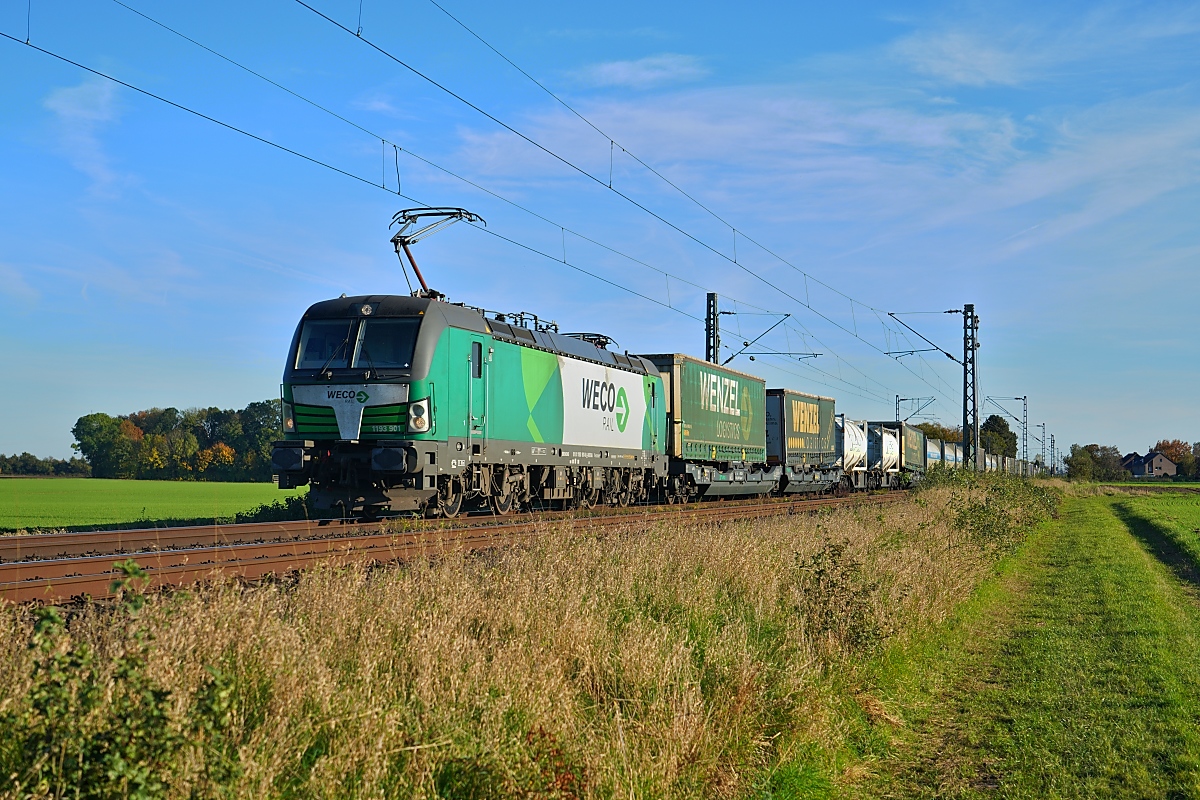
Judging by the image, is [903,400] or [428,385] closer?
[428,385]

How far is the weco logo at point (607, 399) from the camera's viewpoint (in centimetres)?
2195

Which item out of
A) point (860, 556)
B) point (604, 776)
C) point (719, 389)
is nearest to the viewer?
point (604, 776)

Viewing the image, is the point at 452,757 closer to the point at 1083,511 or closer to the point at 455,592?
the point at 455,592

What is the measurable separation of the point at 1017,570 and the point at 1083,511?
94.9ft

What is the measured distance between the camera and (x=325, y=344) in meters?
16.6

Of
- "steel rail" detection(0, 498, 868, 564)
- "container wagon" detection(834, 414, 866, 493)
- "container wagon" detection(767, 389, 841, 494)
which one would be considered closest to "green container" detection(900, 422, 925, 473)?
"container wagon" detection(834, 414, 866, 493)

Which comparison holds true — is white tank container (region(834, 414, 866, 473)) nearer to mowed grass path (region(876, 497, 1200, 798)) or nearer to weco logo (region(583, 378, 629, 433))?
weco logo (region(583, 378, 629, 433))

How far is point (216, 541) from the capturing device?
43.2 feet

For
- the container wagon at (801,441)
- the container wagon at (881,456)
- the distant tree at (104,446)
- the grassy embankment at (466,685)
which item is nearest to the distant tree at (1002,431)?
the container wagon at (881,456)

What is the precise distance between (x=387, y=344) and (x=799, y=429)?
24.9 m

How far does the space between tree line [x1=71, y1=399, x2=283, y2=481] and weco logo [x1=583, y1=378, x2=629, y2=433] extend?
44474mm

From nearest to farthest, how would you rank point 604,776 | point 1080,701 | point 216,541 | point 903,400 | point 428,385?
point 604,776 → point 1080,701 → point 216,541 → point 428,385 → point 903,400

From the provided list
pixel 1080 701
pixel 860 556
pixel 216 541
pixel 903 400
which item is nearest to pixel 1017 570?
pixel 860 556

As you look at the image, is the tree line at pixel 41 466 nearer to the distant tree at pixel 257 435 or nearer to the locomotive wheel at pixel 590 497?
the distant tree at pixel 257 435
